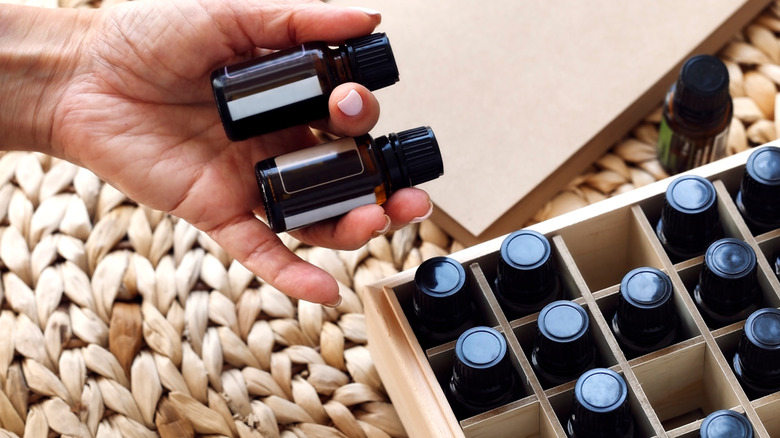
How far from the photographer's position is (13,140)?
771 mm

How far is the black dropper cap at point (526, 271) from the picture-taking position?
2.03 ft

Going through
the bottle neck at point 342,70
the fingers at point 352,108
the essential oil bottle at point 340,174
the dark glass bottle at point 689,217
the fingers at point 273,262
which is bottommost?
the fingers at point 273,262

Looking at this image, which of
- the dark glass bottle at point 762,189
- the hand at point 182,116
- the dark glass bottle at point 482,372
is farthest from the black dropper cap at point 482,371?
the dark glass bottle at point 762,189

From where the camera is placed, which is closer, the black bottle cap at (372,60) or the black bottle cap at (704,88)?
the black bottle cap at (372,60)

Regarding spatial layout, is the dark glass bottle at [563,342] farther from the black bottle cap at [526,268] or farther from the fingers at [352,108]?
the fingers at [352,108]

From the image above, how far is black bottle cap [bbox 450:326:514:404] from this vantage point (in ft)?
1.94

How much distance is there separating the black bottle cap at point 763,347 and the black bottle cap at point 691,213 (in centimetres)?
7

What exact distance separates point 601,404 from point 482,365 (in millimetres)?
76

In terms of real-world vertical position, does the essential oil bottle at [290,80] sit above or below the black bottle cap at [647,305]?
above

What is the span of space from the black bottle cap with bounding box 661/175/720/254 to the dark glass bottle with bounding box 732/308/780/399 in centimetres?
7

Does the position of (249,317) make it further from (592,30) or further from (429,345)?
(592,30)

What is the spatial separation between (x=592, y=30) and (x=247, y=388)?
455mm

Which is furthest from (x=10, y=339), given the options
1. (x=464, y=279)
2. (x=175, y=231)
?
(x=464, y=279)

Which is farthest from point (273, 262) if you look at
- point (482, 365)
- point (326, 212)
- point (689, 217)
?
point (689, 217)
